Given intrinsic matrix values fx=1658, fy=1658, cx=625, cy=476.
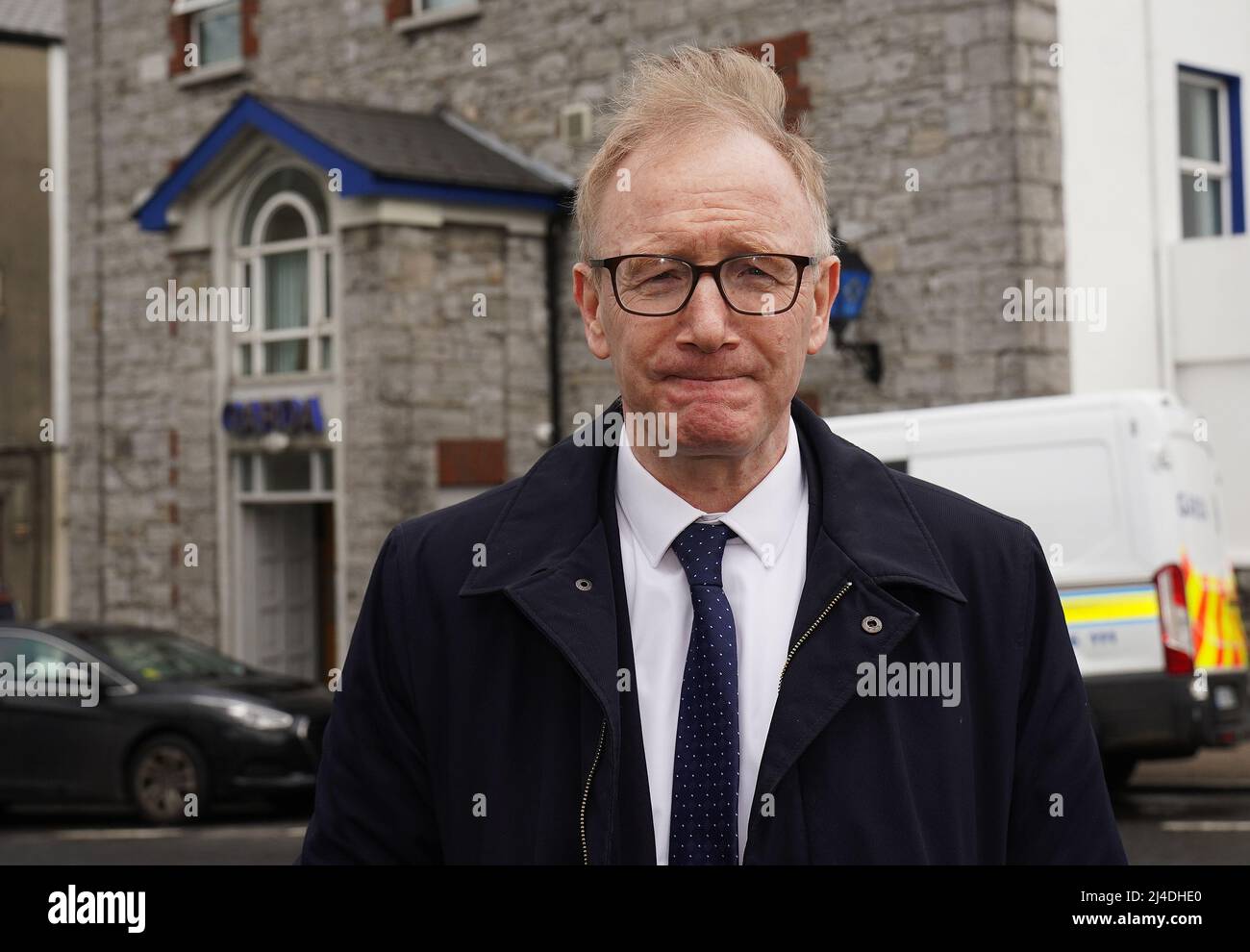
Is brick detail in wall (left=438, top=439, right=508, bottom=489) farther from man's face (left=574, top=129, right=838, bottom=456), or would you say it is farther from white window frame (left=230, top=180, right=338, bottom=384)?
man's face (left=574, top=129, right=838, bottom=456)

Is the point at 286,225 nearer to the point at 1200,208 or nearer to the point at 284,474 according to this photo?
the point at 284,474

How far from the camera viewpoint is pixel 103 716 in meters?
11.4

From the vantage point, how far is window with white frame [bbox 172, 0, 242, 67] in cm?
1869

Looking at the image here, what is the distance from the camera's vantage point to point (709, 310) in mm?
2129

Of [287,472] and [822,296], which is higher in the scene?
[287,472]

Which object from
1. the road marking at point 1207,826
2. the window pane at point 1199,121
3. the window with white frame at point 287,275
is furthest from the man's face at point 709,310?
the window with white frame at point 287,275

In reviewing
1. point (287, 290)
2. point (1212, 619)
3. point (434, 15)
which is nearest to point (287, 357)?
point (287, 290)

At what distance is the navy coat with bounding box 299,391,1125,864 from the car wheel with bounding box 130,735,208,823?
9413 mm

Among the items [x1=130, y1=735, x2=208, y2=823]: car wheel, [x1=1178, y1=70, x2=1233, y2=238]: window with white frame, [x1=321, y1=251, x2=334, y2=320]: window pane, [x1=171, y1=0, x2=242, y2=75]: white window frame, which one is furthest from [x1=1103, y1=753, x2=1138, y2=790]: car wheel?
[x1=171, y1=0, x2=242, y2=75]: white window frame

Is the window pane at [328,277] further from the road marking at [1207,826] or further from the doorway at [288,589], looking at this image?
the road marking at [1207,826]

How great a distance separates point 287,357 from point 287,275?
800 millimetres

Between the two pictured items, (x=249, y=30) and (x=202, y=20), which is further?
(x=202, y=20)
